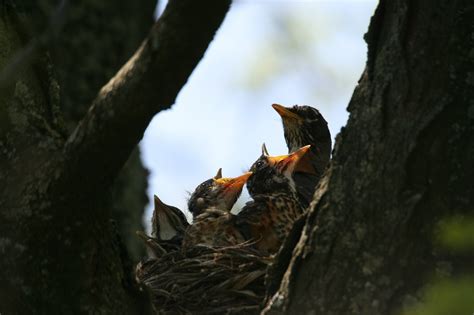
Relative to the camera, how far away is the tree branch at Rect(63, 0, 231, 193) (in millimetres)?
3643

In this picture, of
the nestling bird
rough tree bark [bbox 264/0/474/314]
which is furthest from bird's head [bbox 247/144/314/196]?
rough tree bark [bbox 264/0/474/314]

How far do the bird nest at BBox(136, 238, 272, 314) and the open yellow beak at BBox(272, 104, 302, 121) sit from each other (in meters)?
2.58

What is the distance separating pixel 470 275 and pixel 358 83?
0.88 m

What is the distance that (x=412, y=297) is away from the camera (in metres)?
3.73

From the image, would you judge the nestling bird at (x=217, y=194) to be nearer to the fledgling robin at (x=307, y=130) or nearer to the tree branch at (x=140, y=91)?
the fledgling robin at (x=307, y=130)

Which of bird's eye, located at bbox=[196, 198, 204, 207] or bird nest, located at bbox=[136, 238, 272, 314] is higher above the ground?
bird's eye, located at bbox=[196, 198, 204, 207]

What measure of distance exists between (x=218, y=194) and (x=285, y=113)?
134 cm

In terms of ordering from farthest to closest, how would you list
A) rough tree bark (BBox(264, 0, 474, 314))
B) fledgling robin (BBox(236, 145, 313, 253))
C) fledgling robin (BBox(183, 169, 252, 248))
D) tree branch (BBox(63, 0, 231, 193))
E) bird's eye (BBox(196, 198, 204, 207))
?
1. bird's eye (BBox(196, 198, 204, 207))
2. fledgling robin (BBox(183, 169, 252, 248))
3. fledgling robin (BBox(236, 145, 313, 253))
4. rough tree bark (BBox(264, 0, 474, 314))
5. tree branch (BBox(63, 0, 231, 193))

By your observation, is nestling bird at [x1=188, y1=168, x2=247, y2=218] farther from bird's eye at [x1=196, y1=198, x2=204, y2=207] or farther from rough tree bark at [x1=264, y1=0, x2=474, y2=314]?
rough tree bark at [x1=264, y1=0, x2=474, y2=314]

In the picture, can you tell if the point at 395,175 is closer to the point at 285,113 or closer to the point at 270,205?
the point at 270,205

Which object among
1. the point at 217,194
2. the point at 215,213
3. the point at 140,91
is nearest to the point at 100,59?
the point at 217,194

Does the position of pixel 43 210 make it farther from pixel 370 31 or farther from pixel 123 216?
pixel 123 216

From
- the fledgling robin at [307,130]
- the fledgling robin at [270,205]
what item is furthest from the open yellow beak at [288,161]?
the fledgling robin at [307,130]

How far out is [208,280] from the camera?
5895 mm
